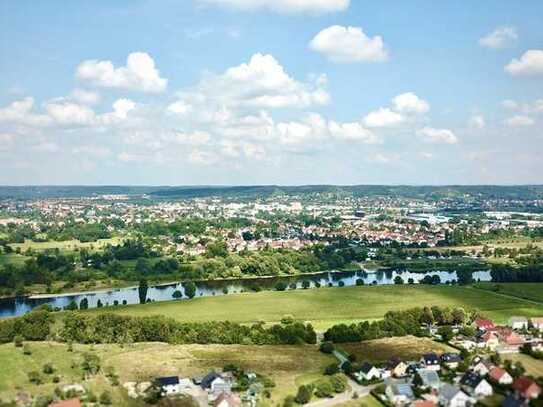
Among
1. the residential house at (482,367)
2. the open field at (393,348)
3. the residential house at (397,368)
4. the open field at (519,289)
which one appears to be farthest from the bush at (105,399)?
the open field at (519,289)

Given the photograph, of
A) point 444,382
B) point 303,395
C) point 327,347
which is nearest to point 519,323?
point 444,382

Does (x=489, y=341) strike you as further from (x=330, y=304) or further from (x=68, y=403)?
(x=68, y=403)

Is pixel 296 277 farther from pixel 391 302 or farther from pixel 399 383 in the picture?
pixel 399 383

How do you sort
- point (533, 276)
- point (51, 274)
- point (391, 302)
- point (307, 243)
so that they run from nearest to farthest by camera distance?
point (391, 302), point (533, 276), point (51, 274), point (307, 243)

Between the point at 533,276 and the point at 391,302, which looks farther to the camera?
the point at 533,276

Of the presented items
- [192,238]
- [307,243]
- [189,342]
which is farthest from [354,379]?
[192,238]

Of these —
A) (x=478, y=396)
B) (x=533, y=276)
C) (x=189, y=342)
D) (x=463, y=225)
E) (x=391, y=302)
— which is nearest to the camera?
(x=478, y=396)
